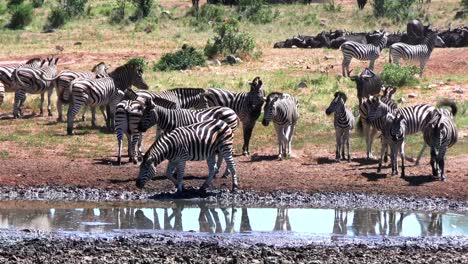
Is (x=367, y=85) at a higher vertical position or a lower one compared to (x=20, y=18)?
lower

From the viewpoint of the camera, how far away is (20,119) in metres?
26.8

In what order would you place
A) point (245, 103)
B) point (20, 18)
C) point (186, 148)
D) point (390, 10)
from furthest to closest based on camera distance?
point (20, 18) → point (390, 10) → point (245, 103) → point (186, 148)

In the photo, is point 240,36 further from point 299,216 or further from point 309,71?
point 299,216

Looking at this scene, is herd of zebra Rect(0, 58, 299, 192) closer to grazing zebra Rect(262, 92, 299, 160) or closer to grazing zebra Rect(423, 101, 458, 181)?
grazing zebra Rect(262, 92, 299, 160)

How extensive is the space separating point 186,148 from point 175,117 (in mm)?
1907

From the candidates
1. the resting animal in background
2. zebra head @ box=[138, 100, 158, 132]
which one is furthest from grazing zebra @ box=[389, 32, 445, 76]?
zebra head @ box=[138, 100, 158, 132]

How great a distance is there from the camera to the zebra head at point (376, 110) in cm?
2122

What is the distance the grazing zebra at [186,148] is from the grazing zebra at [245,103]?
3.71 metres

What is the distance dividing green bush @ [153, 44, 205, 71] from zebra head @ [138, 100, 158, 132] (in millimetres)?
14428

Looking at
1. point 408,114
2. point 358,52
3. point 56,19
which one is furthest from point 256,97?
point 56,19

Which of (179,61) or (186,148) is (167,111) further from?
(179,61)

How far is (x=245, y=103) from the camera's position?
22734 mm

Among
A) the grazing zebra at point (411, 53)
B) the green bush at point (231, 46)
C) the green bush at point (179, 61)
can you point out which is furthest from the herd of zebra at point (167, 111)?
the grazing zebra at point (411, 53)

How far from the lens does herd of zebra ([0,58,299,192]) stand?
18.4 m
